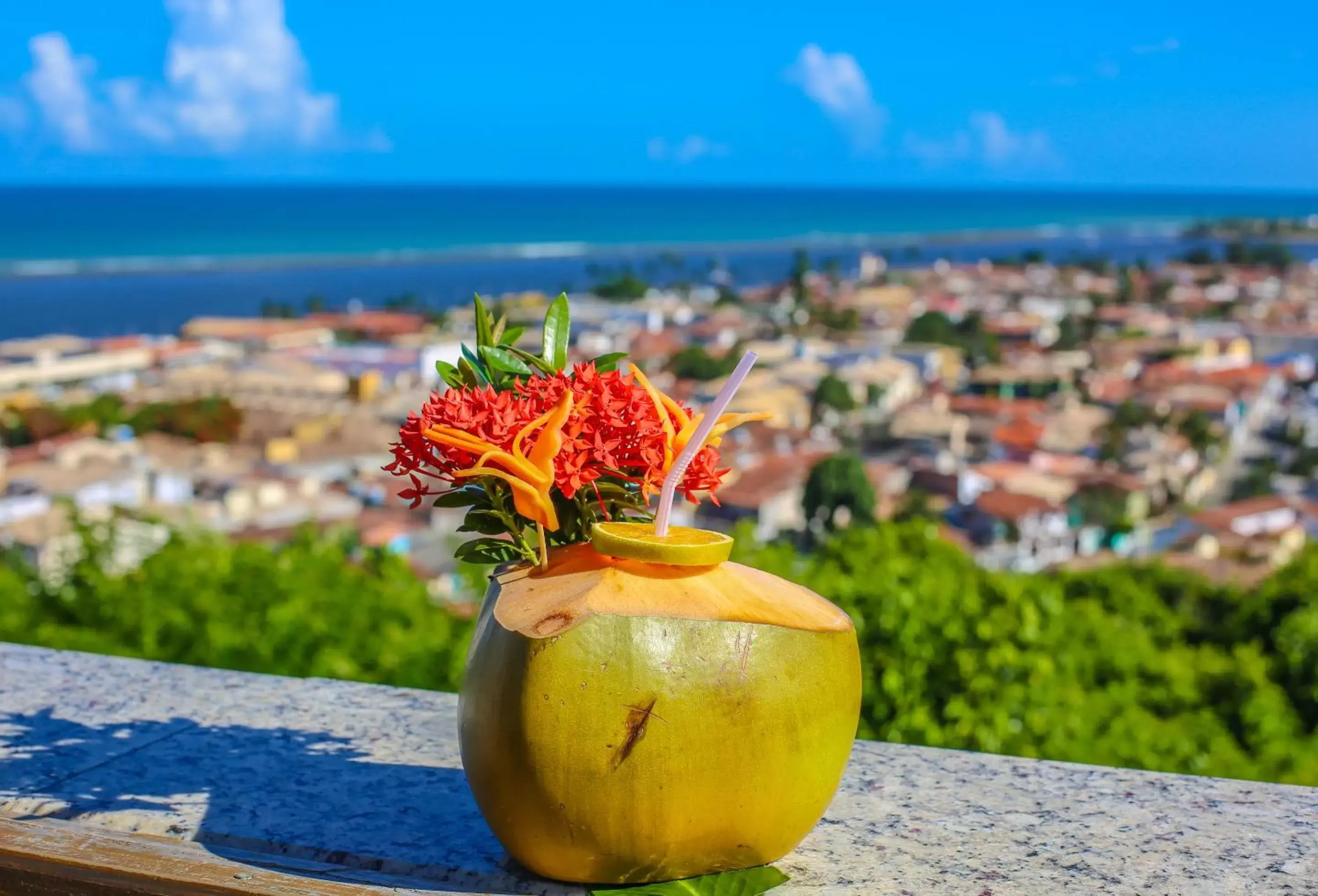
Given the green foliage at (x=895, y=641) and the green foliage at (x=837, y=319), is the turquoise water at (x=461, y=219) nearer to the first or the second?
the green foliage at (x=837, y=319)

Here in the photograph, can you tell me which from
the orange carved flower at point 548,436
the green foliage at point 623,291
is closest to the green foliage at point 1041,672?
the orange carved flower at point 548,436

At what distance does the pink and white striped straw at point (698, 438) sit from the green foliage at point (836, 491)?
16.5m

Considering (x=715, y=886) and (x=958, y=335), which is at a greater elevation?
(x=958, y=335)

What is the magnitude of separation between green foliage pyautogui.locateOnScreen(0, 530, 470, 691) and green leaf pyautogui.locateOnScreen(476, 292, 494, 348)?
1839 millimetres

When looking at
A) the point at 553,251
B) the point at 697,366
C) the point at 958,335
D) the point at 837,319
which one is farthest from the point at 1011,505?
the point at 553,251

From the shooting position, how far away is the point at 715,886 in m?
1.43

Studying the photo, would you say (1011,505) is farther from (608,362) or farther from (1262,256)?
(1262,256)

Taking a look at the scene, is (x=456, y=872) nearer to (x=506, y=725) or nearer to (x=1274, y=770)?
(x=506, y=725)

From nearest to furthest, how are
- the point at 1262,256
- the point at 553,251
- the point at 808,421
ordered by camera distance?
the point at 808,421
the point at 1262,256
the point at 553,251

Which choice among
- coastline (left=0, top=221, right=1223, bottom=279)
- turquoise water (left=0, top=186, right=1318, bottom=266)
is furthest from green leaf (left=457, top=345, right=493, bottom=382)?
turquoise water (left=0, top=186, right=1318, bottom=266)

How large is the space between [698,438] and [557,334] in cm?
24

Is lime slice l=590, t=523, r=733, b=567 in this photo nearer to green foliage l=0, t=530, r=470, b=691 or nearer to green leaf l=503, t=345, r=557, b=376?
green leaf l=503, t=345, r=557, b=376

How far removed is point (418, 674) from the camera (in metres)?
3.35

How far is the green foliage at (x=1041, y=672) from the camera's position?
10.9ft
